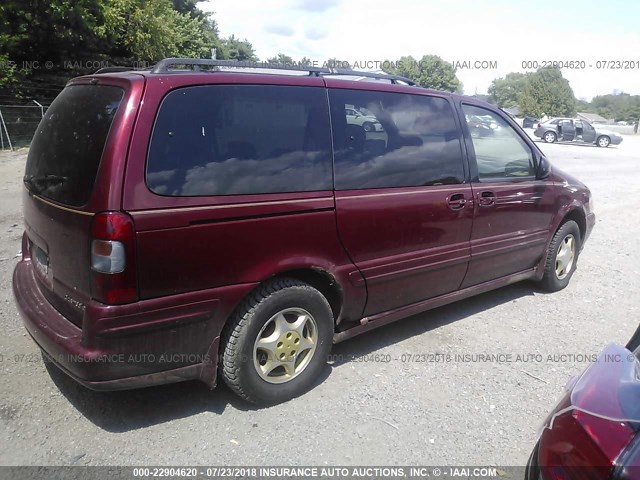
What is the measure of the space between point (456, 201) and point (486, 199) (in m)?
0.38

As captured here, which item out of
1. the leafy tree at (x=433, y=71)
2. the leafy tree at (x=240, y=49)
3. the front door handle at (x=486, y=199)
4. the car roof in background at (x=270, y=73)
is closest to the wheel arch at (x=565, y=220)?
the front door handle at (x=486, y=199)

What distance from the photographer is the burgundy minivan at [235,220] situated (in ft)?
8.00

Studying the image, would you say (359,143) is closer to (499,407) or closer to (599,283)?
(499,407)

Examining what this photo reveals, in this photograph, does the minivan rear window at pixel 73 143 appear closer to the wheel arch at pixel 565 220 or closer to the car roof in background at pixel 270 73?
the car roof in background at pixel 270 73

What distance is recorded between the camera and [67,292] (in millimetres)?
2654

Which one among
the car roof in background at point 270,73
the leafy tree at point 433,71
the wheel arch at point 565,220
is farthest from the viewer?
the leafy tree at point 433,71

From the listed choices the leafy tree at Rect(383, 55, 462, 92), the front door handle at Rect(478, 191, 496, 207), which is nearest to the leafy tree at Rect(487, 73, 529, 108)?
the leafy tree at Rect(383, 55, 462, 92)

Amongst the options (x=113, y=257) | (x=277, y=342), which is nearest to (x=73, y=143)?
(x=113, y=257)

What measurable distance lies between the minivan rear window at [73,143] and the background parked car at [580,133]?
3058 cm

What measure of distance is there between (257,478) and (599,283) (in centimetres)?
455

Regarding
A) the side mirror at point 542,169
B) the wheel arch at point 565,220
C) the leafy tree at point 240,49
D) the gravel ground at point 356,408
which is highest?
the leafy tree at point 240,49

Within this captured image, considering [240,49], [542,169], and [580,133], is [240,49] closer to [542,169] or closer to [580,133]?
[580,133]

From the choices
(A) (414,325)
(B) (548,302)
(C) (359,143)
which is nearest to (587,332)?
(B) (548,302)

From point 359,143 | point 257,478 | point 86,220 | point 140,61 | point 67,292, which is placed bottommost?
point 257,478
